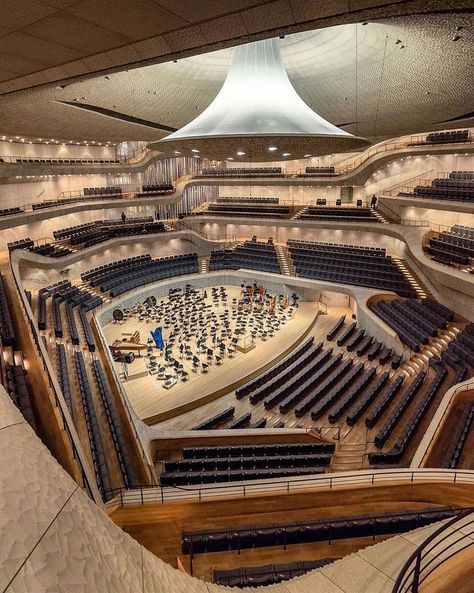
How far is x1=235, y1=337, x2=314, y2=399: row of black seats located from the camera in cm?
1099

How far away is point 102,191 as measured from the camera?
912 inches

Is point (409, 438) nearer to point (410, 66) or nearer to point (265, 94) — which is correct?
point (265, 94)

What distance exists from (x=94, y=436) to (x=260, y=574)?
4.21 m

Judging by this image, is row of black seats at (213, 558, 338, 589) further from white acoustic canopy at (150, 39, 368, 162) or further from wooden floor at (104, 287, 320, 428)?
wooden floor at (104, 287, 320, 428)

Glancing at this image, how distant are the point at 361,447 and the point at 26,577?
27.8 ft

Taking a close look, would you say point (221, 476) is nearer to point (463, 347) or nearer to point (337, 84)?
point (463, 347)

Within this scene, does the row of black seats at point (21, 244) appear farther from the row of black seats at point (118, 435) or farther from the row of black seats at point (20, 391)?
the row of black seats at point (20, 391)

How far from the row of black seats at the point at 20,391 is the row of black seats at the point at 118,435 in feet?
6.55

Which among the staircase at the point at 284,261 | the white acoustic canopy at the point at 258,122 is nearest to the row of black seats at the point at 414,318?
the staircase at the point at 284,261

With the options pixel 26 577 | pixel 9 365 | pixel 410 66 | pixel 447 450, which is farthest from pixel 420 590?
pixel 410 66

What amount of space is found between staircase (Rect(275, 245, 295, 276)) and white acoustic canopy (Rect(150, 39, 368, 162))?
524 inches

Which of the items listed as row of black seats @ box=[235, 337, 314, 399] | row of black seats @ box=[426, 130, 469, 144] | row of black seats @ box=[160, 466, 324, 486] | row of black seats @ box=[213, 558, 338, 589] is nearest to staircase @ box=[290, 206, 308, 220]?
row of black seats @ box=[426, 130, 469, 144]

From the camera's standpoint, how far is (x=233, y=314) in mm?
17062

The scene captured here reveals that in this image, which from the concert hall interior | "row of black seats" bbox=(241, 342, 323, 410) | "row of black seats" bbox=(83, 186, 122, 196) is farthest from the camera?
"row of black seats" bbox=(83, 186, 122, 196)
